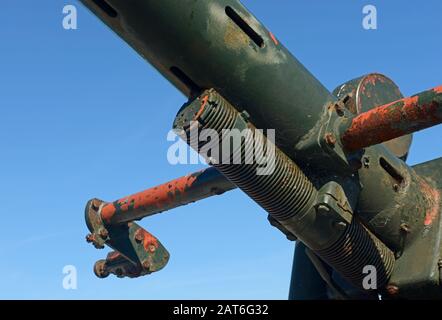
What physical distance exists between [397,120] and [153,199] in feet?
9.39

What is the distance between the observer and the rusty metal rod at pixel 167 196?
7121mm

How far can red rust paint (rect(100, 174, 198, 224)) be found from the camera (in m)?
7.35

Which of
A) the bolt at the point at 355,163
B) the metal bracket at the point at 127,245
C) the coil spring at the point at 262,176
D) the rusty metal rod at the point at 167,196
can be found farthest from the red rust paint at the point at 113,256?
the bolt at the point at 355,163

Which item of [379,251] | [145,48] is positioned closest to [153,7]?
[145,48]

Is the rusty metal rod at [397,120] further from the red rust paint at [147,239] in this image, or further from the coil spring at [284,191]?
the red rust paint at [147,239]

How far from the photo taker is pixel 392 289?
654cm

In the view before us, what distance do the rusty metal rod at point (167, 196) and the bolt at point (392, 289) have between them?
1.67 meters

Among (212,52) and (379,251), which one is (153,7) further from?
(379,251)

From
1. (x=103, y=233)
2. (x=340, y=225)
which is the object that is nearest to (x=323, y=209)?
(x=340, y=225)

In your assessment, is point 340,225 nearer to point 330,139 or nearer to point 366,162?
point 366,162

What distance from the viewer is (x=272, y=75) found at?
5.74 metres

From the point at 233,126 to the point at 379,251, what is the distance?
186 cm

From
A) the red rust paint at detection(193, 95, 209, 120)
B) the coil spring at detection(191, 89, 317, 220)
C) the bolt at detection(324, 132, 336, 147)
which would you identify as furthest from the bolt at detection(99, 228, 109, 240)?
the bolt at detection(324, 132, 336, 147)

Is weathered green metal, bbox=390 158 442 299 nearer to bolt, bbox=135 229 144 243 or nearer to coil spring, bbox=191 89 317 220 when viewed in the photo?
coil spring, bbox=191 89 317 220
